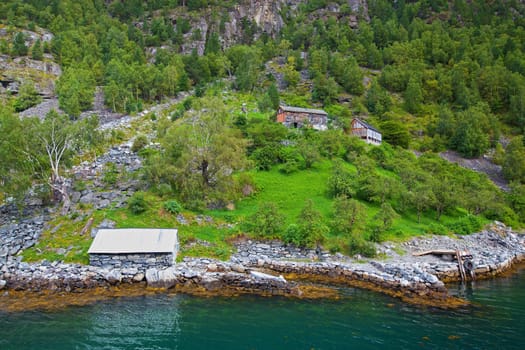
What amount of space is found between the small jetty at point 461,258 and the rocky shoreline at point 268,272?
443 millimetres

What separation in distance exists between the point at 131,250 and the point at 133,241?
1101mm

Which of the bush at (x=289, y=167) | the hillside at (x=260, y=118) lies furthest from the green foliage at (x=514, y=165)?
the bush at (x=289, y=167)

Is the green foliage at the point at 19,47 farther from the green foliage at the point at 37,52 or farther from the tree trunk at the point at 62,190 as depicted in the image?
the tree trunk at the point at 62,190

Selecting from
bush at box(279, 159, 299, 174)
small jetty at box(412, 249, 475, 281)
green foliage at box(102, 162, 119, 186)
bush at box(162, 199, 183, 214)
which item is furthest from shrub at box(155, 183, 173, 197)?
small jetty at box(412, 249, 475, 281)

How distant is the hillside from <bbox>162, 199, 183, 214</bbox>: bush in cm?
21

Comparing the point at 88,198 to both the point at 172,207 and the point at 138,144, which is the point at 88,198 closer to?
the point at 172,207

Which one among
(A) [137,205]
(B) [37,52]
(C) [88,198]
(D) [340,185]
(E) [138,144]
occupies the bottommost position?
(C) [88,198]

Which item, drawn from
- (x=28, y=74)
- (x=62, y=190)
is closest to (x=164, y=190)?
(x=62, y=190)

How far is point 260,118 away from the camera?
67.1 m

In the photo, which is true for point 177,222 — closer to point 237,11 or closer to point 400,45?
point 400,45

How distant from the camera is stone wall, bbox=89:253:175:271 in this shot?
2450 cm

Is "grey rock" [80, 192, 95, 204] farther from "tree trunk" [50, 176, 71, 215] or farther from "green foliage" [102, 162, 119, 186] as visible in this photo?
"green foliage" [102, 162, 119, 186]

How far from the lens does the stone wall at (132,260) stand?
24.5 meters

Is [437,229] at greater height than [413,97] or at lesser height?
lesser
